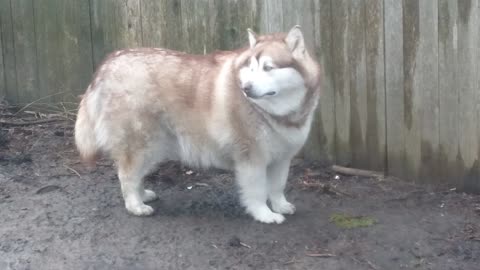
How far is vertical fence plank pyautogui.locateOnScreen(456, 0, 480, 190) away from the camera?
199 inches

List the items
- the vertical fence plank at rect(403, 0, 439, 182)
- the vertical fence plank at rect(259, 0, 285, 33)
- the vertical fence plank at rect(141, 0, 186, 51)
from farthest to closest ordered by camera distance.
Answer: the vertical fence plank at rect(141, 0, 186, 51), the vertical fence plank at rect(259, 0, 285, 33), the vertical fence plank at rect(403, 0, 439, 182)

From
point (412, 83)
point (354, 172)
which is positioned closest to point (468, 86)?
point (412, 83)

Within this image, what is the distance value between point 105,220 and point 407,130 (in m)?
2.13

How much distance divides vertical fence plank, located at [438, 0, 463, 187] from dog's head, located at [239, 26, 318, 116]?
0.95 metres

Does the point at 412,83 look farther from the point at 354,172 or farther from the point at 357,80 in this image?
the point at 354,172

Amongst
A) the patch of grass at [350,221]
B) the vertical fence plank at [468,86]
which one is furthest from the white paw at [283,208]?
the vertical fence plank at [468,86]

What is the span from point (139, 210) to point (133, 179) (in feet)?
0.67

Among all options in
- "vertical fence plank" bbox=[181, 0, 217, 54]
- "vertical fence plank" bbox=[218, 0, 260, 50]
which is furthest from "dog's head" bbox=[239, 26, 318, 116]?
"vertical fence plank" bbox=[181, 0, 217, 54]

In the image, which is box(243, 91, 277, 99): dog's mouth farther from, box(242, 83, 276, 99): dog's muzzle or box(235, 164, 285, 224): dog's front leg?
box(235, 164, 285, 224): dog's front leg

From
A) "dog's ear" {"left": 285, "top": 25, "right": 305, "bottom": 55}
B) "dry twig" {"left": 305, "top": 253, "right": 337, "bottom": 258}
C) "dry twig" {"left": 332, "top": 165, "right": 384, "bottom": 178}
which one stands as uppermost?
"dog's ear" {"left": 285, "top": 25, "right": 305, "bottom": 55}

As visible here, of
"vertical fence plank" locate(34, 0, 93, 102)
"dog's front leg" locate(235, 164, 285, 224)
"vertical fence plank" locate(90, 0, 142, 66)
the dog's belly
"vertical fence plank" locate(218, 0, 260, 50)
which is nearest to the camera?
"dog's front leg" locate(235, 164, 285, 224)

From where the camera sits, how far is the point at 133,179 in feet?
16.9

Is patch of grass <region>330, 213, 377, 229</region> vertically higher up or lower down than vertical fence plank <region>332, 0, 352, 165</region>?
lower down

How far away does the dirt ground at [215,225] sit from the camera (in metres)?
4.51
